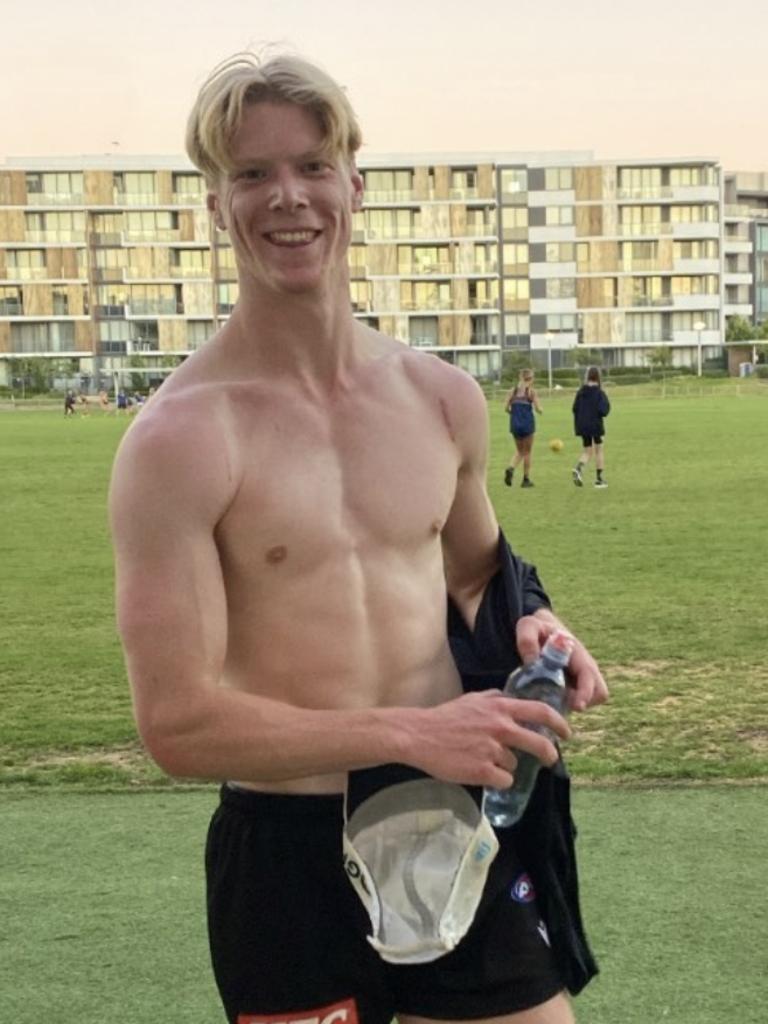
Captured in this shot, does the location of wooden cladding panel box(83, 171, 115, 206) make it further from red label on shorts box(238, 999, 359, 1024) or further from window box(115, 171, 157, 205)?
red label on shorts box(238, 999, 359, 1024)

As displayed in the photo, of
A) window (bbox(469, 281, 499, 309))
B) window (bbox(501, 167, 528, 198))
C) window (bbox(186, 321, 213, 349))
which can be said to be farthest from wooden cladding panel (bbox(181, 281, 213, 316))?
window (bbox(501, 167, 528, 198))

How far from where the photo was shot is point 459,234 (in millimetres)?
98562

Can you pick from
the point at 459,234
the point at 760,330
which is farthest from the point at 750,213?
the point at 459,234

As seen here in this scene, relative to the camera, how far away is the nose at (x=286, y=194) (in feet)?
7.19

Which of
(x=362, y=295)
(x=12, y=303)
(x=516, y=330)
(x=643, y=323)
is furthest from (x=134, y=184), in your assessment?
(x=643, y=323)

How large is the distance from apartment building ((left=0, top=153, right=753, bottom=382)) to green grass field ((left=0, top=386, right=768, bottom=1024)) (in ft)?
282

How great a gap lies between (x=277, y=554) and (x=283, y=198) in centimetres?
59

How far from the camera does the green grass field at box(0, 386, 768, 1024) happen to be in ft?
13.8

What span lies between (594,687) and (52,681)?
6814mm

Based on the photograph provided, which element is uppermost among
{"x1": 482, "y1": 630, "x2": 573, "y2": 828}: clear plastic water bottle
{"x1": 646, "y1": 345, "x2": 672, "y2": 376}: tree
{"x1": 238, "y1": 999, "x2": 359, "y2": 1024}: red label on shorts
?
{"x1": 646, "y1": 345, "x2": 672, "y2": 376}: tree

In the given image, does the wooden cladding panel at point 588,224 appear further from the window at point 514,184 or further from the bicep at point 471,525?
the bicep at point 471,525

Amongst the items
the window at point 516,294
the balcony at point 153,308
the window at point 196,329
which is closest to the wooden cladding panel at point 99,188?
the balcony at point 153,308

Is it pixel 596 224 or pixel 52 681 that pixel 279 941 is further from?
pixel 596 224

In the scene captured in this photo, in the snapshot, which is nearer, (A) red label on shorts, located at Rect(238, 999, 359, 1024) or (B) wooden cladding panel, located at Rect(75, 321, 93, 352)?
(A) red label on shorts, located at Rect(238, 999, 359, 1024)
